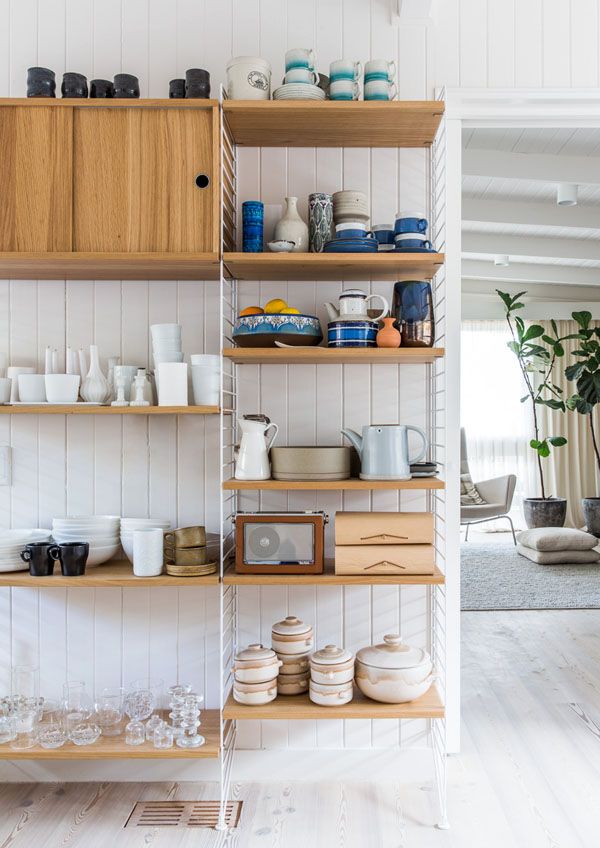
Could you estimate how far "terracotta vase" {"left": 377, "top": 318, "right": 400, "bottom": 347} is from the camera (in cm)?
220

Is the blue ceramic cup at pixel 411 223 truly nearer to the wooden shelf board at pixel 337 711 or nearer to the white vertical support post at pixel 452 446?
the white vertical support post at pixel 452 446

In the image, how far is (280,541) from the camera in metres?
2.19

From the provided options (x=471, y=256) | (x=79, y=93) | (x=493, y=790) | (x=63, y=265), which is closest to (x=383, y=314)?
(x=63, y=265)

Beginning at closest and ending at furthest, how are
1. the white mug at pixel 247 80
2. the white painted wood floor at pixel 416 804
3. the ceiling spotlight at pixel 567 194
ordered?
the white painted wood floor at pixel 416 804 → the white mug at pixel 247 80 → the ceiling spotlight at pixel 567 194

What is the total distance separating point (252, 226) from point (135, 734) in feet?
5.05

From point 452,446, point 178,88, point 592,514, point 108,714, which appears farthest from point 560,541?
point 178,88

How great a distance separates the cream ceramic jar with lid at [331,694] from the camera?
7.04ft

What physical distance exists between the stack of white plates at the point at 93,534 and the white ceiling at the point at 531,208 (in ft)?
11.0

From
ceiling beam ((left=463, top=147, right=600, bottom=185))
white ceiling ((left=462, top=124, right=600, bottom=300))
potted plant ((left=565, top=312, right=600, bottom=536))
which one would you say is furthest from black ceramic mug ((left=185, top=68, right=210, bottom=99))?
potted plant ((left=565, top=312, right=600, bottom=536))

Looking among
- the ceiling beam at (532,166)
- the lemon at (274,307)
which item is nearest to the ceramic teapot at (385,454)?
the lemon at (274,307)

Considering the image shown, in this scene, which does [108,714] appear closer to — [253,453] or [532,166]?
[253,453]

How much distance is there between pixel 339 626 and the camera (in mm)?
2477

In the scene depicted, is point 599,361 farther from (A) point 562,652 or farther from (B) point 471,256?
(A) point 562,652

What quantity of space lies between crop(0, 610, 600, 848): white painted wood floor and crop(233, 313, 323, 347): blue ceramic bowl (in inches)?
54.9
